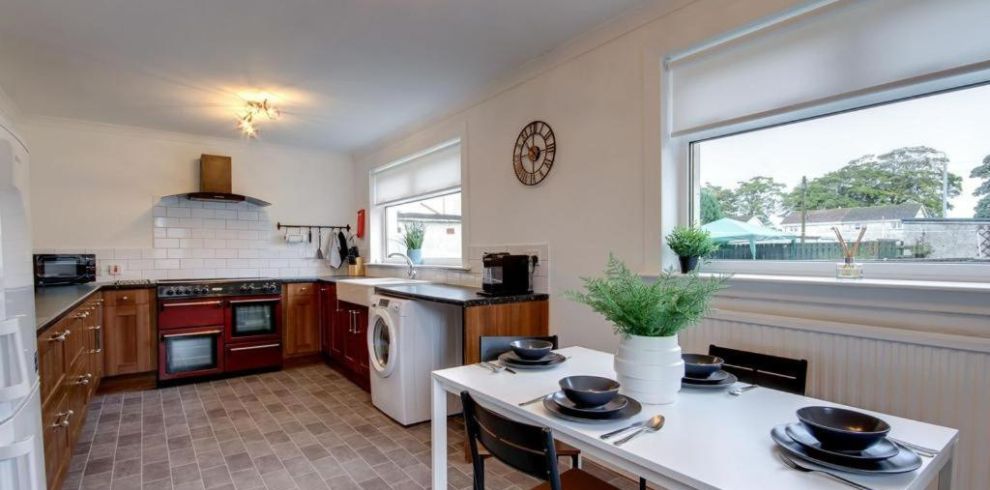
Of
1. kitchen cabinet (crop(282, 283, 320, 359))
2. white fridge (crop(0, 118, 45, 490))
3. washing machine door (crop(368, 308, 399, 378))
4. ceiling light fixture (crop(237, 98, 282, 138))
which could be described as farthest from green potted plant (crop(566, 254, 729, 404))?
kitchen cabinet (crop(282, 283, 320, 359))

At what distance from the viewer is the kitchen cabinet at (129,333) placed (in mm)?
4016

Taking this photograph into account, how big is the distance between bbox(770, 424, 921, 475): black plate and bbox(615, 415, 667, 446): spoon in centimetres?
26

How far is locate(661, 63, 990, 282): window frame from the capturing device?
5.24ft

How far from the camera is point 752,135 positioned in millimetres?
2199

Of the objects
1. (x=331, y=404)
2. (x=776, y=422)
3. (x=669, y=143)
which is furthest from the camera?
(x=331, y=404)

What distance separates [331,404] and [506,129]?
2478 mm

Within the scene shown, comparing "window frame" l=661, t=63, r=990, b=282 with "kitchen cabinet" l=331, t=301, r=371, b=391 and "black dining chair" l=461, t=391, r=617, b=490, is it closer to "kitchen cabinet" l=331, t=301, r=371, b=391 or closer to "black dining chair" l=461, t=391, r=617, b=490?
"black dining chair" l=461, t=391, r=617, b=490

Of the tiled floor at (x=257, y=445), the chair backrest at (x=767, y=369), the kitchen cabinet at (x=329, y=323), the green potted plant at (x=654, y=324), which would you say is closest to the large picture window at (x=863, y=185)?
the chair backrest at (x=767, y=369)

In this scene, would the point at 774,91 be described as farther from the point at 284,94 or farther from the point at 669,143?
the point at 284,94

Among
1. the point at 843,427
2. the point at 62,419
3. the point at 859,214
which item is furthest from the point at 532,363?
the point at 62,419

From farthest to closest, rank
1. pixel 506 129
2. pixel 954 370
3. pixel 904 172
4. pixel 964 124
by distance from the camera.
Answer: pixel 506 129 < pixel 904 172 < pixel 964 124 < pixel 954 370

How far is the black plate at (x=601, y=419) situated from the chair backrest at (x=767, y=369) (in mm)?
672

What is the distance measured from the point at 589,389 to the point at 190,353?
13.7ft

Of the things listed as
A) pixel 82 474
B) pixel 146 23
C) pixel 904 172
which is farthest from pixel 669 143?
pixel 82 474
